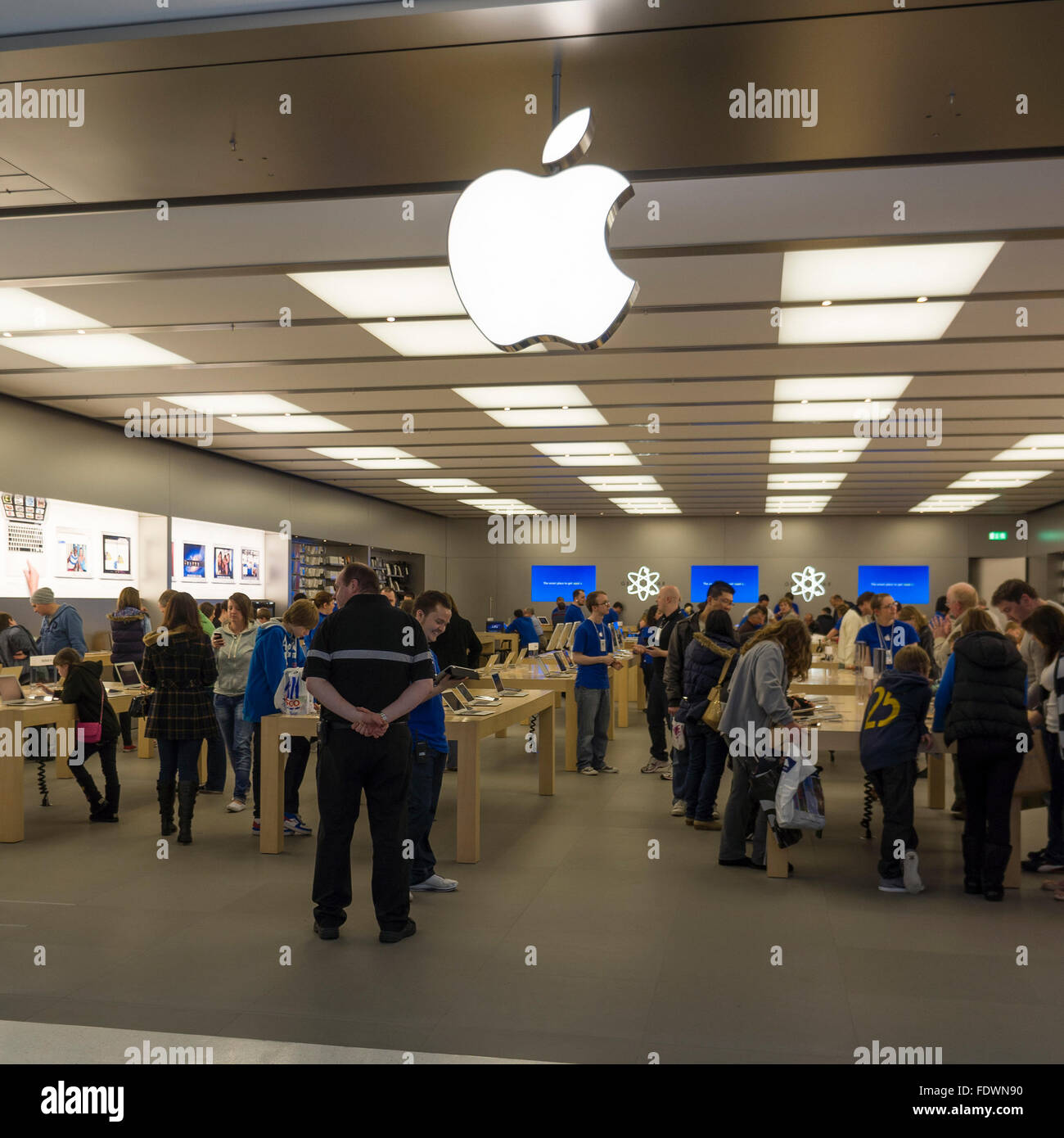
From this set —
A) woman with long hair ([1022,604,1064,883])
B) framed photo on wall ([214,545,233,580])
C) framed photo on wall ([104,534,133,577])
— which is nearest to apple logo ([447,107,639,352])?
woman with long hair ([1022,604,1064,883])

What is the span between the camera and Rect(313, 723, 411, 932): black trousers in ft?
14.4

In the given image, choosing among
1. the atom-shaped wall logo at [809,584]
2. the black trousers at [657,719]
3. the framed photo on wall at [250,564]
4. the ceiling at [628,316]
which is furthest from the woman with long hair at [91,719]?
the atom-shaped wall logo at [809,584]

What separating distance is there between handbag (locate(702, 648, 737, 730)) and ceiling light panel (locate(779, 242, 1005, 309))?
2728 mm

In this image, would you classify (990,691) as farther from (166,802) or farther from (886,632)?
(166,802)

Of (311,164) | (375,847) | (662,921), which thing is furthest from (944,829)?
(311,164)

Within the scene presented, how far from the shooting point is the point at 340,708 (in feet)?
14.2

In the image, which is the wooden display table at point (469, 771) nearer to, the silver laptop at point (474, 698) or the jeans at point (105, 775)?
the silver laptop at point (474, 698)

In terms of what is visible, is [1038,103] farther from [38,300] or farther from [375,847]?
[38,300]

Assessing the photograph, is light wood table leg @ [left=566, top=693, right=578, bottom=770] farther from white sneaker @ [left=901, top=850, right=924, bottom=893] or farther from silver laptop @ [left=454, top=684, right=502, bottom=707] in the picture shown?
white sneaker @ [left=901, top=850, right=924, bottom=893]

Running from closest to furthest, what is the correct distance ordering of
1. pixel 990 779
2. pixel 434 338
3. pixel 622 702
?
pixel 990 779, pixel 434 338, pixel 622 702

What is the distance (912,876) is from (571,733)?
4522 mm

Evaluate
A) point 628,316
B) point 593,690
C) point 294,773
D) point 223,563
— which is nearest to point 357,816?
point 294,773

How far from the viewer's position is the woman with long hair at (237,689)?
7371 millimetres

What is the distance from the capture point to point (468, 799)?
19.4ft
